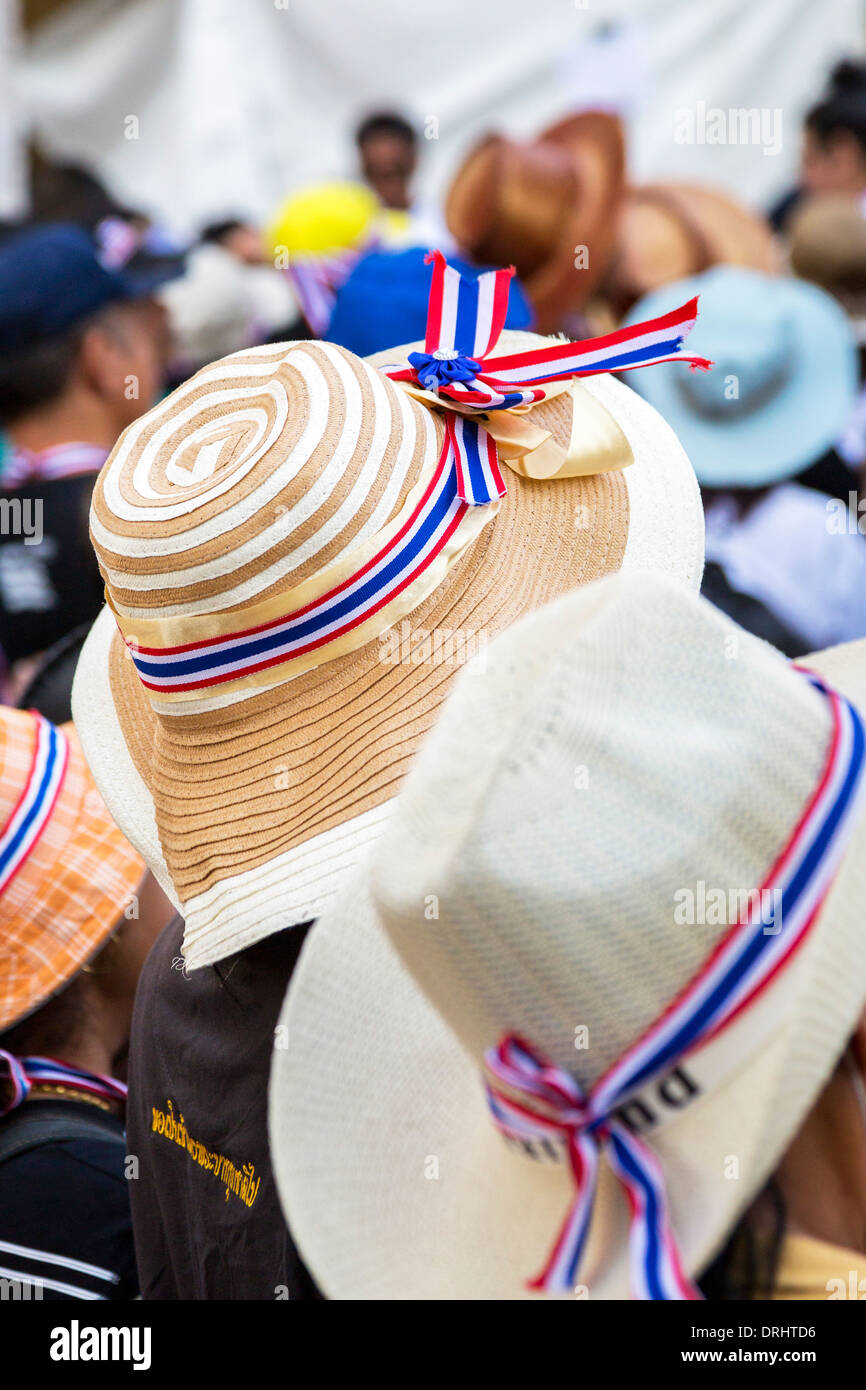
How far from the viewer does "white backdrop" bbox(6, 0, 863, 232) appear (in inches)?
309

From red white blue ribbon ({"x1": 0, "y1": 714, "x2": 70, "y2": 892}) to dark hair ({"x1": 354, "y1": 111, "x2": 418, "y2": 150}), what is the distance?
5822 millimetres

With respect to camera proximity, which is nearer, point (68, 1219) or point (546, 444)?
point (546, 444)

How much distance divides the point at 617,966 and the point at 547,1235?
0.88 feet

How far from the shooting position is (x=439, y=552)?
58.6 inches

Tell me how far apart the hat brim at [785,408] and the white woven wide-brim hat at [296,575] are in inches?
84.2

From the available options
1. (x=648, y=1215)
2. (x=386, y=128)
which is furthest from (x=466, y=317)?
(x=386, y=128)

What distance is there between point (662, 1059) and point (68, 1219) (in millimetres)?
1086

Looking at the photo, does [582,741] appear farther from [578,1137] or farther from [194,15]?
[194,15]

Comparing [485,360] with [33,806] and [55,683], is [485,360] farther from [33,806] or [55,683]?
[55,683]

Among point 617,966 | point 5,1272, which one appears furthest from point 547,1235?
point 5,1272

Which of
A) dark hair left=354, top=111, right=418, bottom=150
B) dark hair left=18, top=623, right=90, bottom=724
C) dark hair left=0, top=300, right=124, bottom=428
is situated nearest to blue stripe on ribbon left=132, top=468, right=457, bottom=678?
dark hair left=18, top=623, right=90, bottom=724

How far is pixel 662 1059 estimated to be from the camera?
3.25 ft

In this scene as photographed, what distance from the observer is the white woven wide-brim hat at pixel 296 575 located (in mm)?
1394

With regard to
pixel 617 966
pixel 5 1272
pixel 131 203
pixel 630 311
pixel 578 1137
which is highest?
pixel 131 203
